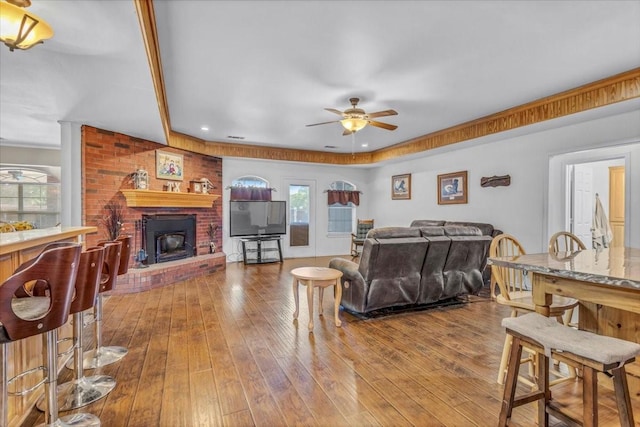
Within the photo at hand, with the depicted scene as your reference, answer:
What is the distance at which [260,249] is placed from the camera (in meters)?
7.39

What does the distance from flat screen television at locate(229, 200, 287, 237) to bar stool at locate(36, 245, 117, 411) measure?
5.10 meters

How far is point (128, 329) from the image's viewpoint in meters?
3.27

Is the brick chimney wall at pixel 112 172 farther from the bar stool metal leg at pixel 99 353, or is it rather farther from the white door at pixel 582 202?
the white door at pixel 582 202

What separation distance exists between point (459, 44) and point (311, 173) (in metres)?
5.78

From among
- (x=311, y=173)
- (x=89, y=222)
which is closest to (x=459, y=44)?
(x=89, y=222)

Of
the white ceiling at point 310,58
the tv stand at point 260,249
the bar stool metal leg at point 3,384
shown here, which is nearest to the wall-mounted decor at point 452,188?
the white ceiling at point 310,58

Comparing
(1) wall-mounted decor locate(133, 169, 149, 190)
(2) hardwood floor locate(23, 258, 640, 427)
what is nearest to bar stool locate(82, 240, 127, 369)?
(2) hardwood floor locate(23, 258, 640, 427)

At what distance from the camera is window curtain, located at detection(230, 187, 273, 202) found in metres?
7.43

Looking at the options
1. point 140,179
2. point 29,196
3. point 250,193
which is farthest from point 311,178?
point 29,196

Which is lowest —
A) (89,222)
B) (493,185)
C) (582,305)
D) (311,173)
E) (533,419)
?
(533,419)

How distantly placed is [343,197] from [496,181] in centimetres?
A: 400

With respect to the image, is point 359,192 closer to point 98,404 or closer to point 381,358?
point 381,358

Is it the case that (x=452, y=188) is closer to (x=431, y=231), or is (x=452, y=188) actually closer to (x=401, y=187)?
(x=401, y=187)

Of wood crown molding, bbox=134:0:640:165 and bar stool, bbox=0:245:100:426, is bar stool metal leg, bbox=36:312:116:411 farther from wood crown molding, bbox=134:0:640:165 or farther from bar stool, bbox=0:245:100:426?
wood crown molding, bbox=134:0:640:165
